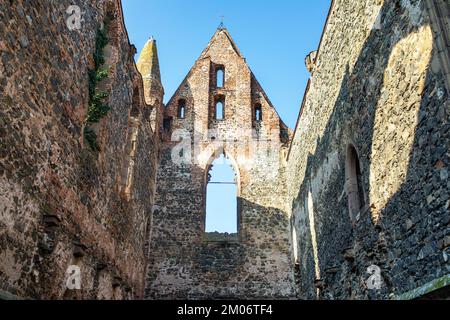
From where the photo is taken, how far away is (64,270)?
264 inches

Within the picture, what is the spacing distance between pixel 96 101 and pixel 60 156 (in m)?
2.00

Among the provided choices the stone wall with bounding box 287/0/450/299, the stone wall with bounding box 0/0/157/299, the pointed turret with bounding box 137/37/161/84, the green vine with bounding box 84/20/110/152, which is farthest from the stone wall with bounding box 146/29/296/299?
the green vine with bounding box 84/20/110/152

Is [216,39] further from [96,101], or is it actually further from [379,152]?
[379,152]

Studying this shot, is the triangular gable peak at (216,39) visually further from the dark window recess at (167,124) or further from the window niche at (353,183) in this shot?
the window niche at (353,183)

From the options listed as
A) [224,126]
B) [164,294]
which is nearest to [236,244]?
[164,294]

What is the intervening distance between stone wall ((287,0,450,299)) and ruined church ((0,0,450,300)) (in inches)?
1.2


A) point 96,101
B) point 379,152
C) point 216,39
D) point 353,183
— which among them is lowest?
point 379,152

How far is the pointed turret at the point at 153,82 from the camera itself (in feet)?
50.9

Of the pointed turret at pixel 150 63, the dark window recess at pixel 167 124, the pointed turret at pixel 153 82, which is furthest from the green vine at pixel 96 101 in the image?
the dark window recess at pixel 167 124

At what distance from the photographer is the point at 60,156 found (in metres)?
6.59

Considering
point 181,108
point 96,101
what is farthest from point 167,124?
point 96,101

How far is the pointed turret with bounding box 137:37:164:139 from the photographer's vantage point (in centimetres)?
1552

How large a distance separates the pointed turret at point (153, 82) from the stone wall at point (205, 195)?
3.34ft

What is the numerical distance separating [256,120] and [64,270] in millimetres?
11509
